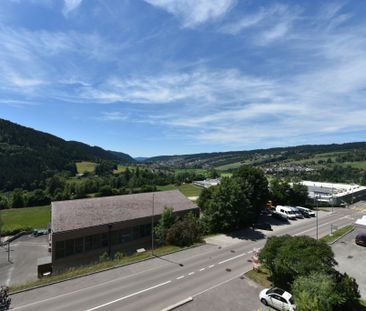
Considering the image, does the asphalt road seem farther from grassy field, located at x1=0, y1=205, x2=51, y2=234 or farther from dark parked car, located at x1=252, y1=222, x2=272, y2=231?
grassy field, located at x1=0, y1=205, x2=51, y2=234

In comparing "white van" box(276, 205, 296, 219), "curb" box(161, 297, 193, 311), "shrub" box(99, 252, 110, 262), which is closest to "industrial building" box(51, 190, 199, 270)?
"shrub" box(99, 252, 110, 262)

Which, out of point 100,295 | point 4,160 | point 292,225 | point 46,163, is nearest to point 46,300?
point 100,295

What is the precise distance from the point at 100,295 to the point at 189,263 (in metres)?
12.0

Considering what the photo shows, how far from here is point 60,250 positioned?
39.2m

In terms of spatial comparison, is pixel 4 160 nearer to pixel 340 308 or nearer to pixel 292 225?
pixel 292 225

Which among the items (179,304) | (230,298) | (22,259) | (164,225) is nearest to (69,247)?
(164,225)

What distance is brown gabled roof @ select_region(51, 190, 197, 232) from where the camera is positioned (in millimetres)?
41031

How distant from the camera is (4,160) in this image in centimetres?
17412

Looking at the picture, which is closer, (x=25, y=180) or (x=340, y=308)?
(x=340, y=308)

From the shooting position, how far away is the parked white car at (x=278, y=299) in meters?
22.7

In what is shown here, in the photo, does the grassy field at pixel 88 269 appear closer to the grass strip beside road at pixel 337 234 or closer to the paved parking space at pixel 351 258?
the paved parking space at pixel 351 258

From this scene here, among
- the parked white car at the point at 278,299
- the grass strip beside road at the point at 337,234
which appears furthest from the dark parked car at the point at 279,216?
the parked white car at the point at 278,299

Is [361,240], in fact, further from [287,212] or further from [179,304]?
[179,304]

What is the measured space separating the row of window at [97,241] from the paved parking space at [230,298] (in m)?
22.3
